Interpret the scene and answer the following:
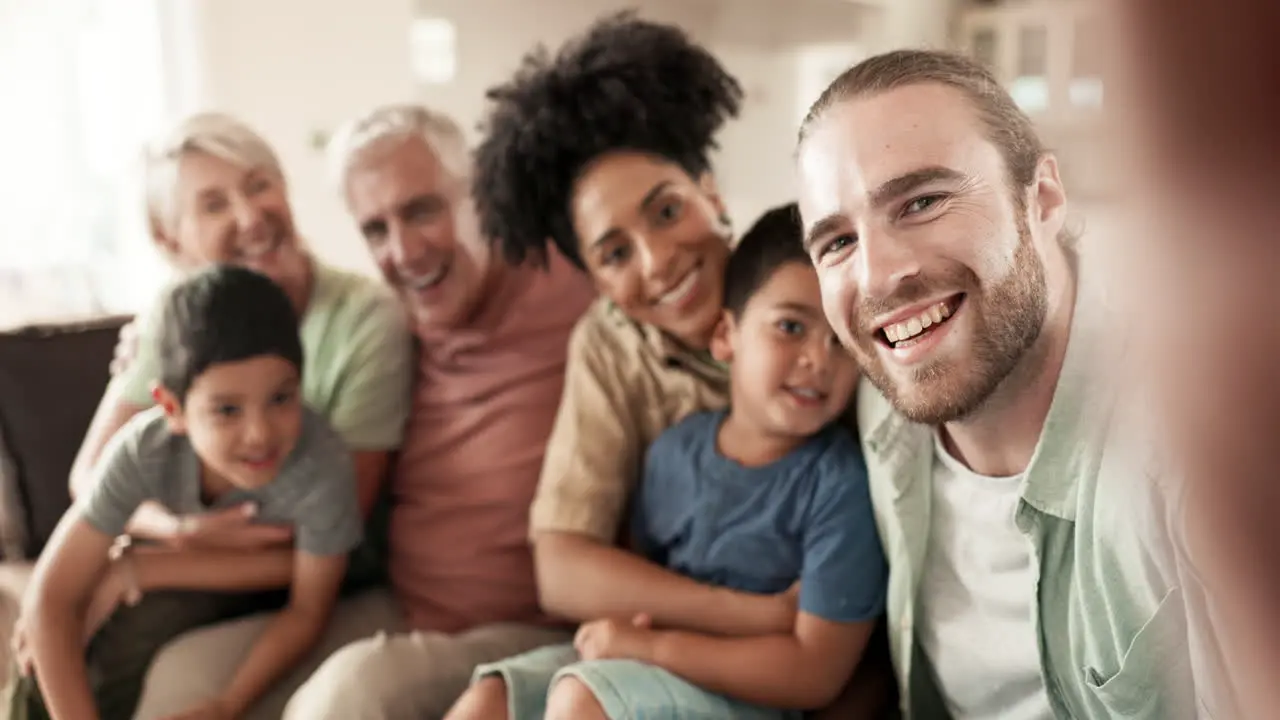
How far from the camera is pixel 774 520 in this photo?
1033 millimetres

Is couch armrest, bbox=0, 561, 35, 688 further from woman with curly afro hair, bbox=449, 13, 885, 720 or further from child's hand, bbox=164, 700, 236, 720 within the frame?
woman with curly afro hair, bbox=449, 13, 885, 720

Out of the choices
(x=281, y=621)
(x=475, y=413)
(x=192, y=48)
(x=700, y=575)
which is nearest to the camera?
(x=700, y=575)

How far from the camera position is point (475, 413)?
1323mm

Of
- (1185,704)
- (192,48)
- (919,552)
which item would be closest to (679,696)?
(919,552)

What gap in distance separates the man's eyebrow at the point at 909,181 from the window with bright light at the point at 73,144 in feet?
4.60


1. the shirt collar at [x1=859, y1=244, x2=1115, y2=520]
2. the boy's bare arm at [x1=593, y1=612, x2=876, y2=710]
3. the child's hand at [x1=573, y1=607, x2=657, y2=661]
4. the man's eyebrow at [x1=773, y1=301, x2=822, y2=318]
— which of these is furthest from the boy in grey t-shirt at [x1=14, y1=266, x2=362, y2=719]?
the shirt collar at [x1=859, y1=244, x2=1115, y2=520]

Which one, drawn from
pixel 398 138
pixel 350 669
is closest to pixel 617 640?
pixel 350 669

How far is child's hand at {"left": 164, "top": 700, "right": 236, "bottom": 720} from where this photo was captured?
1094 millimetres

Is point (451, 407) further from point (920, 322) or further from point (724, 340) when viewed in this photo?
point (920, 322)

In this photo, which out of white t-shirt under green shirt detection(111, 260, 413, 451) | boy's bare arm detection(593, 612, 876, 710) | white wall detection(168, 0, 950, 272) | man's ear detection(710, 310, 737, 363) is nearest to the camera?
boy's bare arm detection(593, 612, 876, 710)

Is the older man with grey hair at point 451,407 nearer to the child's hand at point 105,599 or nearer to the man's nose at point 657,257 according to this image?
the child's hand at point 105,599

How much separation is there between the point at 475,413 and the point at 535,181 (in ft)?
1.01

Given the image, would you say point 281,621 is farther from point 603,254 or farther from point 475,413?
point 603,254

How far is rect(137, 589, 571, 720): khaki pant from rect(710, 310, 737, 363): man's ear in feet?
1.37
